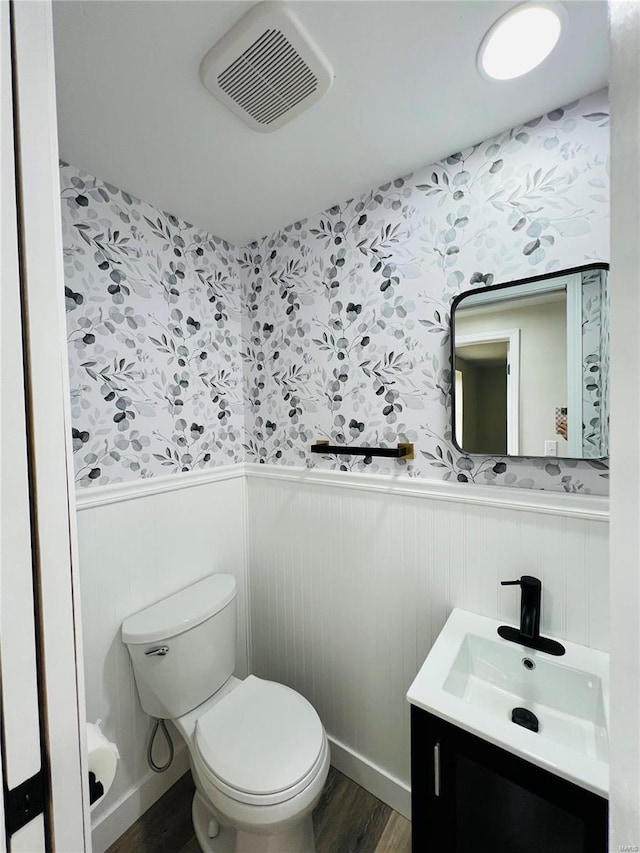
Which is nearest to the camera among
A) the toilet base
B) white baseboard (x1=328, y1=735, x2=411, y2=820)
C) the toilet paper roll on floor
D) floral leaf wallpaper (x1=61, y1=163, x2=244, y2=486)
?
the toilet paper roll on floor

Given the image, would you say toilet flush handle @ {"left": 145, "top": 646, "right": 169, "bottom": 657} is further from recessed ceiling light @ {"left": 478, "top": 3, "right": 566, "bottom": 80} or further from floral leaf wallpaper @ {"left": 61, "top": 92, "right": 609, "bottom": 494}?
recessed ceiling light @ {"left": 478, "top": 3, "right": 566, "bottom": 80}

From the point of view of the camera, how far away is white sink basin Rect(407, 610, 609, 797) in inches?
30.1

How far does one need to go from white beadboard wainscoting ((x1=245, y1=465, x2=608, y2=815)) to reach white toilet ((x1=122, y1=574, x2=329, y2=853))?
278 mm

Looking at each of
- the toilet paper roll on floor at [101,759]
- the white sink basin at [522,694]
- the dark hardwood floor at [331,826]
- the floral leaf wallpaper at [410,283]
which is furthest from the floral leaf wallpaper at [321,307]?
the dark hardwood floor at [331,826]

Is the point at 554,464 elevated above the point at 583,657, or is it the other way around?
the point at 554,464

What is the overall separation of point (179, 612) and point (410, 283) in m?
1.49

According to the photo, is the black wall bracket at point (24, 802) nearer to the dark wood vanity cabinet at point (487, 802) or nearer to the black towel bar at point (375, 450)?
the dark wood vanity cabinet at point (487, 802)

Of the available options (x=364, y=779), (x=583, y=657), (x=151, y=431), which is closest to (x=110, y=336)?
(x=151, y=431)

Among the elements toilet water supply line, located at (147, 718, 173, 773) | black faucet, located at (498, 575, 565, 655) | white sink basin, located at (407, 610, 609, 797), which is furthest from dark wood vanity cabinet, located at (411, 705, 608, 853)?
toilet water supply line, located at (147, 718, 173, 773)

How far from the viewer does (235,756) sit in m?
1.10

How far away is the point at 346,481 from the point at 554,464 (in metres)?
0.72

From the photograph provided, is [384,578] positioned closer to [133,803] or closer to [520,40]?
[133,803]

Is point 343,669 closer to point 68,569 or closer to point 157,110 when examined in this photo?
point 68,569

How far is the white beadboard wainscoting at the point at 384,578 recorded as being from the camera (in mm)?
1063
